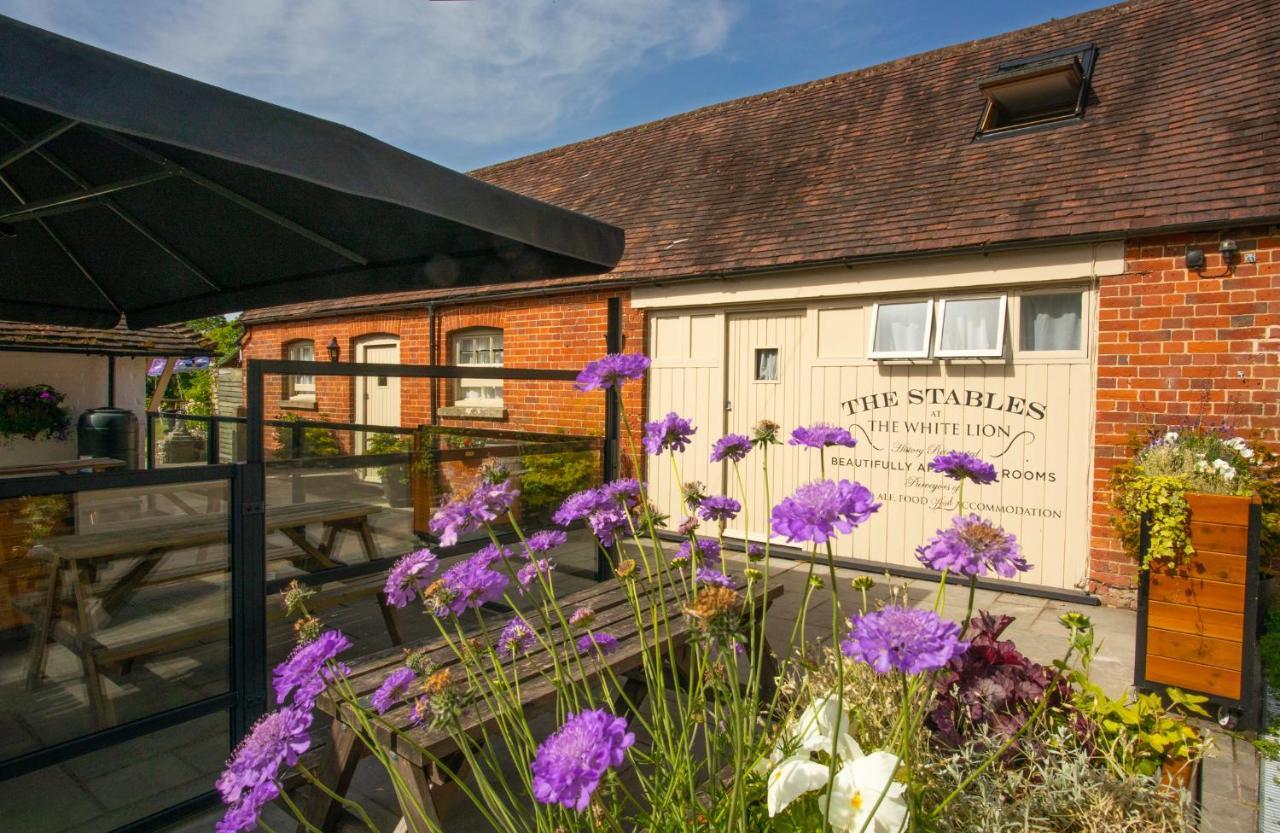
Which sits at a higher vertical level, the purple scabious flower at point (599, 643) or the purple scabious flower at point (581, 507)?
the purple scabious flower at point (581, 507)

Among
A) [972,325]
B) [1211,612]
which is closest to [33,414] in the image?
[972,325]

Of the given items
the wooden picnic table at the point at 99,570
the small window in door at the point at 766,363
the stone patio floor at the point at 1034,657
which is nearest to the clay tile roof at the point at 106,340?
the wooden picnic table at the point at 99,570

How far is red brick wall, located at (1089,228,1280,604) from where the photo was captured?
494 cm

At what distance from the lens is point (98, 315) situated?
14.8 feet

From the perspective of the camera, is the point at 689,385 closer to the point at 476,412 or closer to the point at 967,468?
the point at 476,412

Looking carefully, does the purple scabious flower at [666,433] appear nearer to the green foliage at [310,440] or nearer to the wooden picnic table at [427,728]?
the wooden picnic table at [427,728]

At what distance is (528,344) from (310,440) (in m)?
5.45

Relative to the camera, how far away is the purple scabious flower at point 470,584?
1397 mm

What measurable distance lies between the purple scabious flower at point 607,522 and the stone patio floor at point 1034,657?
2.20ft

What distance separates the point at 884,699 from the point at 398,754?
1185 mm

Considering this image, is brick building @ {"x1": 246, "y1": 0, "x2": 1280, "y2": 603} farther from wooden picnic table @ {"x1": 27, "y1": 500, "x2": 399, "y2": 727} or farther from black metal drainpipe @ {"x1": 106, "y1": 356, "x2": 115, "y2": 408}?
black metal drainpipe @ {"x1": 106, "y1": 356, "x2": 115, "y2": 408}

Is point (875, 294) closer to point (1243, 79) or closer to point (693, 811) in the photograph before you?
point (1243, 79)

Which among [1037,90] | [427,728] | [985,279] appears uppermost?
[1037,90]

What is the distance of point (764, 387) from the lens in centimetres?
712
